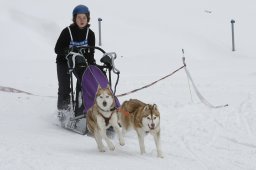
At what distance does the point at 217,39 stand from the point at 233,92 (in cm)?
797

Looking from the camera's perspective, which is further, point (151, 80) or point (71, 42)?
point (151, 80)

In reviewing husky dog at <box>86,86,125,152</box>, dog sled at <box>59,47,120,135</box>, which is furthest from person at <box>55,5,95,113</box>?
husky dog at <box>86,86,125,152</box>

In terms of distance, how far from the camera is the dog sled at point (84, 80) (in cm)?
629

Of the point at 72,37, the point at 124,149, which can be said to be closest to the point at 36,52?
the point at 72,37

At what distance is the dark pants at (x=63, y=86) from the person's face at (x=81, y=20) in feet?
2.24

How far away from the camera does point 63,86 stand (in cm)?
732

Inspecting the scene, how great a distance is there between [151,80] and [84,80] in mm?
4819

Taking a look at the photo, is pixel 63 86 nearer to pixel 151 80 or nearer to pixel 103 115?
pixel 103 115

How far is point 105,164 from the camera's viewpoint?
484cm

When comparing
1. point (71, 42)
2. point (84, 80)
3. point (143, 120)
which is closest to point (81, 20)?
point (71, 42)

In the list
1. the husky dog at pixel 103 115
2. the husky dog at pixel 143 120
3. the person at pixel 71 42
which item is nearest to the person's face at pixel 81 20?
the person at pixel 71 42

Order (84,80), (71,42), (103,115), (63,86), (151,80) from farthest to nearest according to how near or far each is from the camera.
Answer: (151,80) → (63,86) → (71,42) → (84,80) → (103,115)

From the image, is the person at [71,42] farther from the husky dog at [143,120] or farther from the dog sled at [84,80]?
the husky dog at [143,120]

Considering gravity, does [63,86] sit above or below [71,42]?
below
